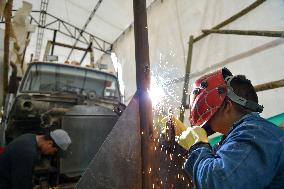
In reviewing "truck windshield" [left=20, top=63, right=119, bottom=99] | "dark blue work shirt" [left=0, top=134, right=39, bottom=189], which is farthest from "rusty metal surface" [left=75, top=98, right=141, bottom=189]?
"truck windshield" [left=20, top=63, right=119, bottom=99]

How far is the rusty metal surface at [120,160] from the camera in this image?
1.50 m

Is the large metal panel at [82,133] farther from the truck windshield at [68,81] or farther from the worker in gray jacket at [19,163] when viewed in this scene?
the truck windshield at [68,81]

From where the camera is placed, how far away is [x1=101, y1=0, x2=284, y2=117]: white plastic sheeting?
430 centimetres

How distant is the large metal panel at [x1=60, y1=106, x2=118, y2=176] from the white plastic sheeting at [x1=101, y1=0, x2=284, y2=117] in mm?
1396

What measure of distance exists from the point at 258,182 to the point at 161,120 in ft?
2.95

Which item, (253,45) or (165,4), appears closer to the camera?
→ (253,45)

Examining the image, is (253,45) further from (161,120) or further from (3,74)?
(3,74)

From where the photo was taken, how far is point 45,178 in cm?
354

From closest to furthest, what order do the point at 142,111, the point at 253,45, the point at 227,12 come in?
the point at 142,111 → the point at 253,45 → the point at 227,12

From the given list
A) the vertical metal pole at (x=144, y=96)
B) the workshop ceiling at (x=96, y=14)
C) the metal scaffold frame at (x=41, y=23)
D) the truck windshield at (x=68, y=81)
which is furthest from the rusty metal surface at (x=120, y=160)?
the metal scaffold frame at (x=41, y=23)

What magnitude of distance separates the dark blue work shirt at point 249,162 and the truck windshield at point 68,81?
3.65m

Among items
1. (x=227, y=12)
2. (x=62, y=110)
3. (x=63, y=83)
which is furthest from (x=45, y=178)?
(x=227, y=12)

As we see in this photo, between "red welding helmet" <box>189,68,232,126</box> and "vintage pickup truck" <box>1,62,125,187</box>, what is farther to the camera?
"vintage pickup truck" <box>1,62,125,187</box>

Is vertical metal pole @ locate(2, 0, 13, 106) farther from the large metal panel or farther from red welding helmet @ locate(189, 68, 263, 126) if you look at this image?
red welding helmet @ locate(189, 68, 263, 126)
